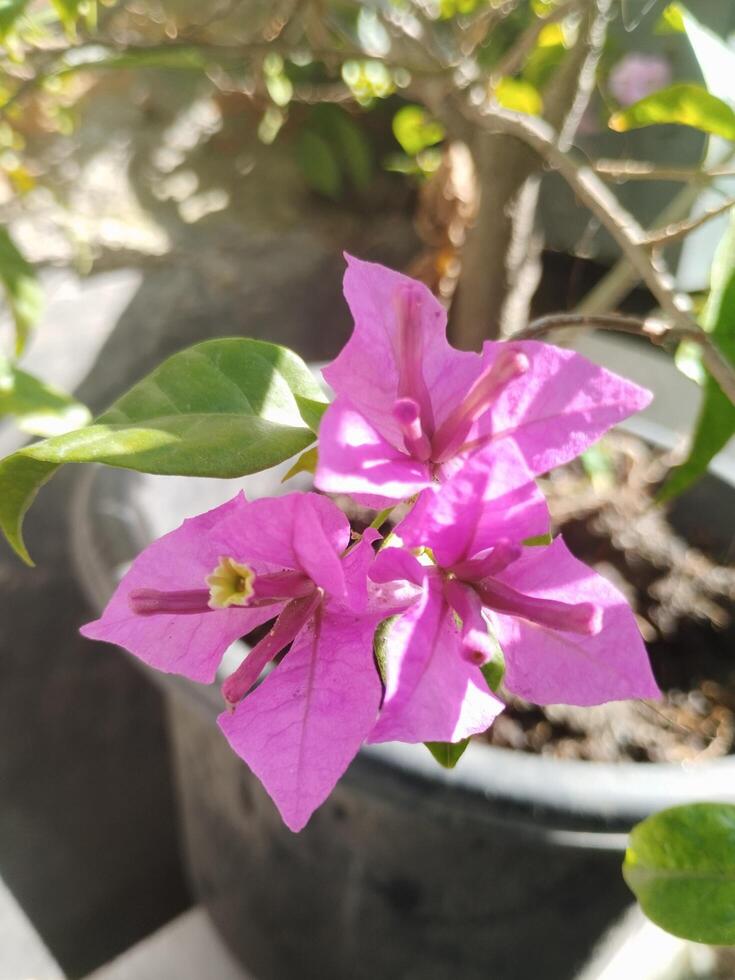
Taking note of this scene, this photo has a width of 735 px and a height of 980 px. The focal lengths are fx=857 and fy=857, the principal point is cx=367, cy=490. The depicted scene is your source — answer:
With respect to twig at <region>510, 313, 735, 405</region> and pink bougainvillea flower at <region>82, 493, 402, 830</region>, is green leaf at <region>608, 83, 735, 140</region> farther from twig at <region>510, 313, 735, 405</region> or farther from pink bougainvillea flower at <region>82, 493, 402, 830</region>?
pink bougainvillea flower at <region>82, 493, 402, 830</region>

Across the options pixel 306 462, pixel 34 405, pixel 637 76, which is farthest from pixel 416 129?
pixel 306 462

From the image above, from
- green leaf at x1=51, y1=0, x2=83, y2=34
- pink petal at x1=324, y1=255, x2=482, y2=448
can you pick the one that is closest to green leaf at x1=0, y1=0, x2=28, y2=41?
green leaf at x1=51, y1=0, x2=83, y2=34

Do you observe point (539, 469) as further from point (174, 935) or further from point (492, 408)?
point (174, 935)

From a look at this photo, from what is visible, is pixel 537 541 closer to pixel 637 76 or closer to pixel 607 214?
pixel 607 214

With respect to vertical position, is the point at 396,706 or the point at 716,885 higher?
the point at 396,706

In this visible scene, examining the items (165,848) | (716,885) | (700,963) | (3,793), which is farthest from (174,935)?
(716,885)

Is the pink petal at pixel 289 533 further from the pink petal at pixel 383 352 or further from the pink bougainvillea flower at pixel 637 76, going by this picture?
the pink bougainvillea flower at pixel 637 76
